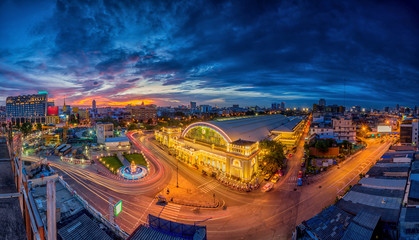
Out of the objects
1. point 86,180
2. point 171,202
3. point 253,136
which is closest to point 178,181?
point 171,202

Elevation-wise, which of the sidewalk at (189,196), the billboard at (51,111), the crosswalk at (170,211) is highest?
the billboard at (51,111)

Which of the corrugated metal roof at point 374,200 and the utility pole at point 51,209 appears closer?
the utility pole at point 51,209

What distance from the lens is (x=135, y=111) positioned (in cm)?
12006

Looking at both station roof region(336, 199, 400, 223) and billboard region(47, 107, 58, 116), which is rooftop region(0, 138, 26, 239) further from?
billboard region(47, 107, 58, 116)

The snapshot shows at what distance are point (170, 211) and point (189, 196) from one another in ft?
11.0

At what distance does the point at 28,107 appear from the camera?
331 ft

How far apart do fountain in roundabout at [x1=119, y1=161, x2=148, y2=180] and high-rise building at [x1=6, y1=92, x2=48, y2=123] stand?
103m

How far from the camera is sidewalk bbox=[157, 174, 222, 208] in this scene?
19484 millimetres

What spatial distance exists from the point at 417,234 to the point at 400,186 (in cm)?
812

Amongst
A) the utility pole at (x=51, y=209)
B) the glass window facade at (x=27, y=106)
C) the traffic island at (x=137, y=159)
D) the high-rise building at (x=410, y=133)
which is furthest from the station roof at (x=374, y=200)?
the glass window facade at (x=27, y=106)

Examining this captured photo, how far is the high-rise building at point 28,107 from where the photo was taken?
9881 centimetres

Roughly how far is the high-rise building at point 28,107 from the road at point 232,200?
94838 millimetres

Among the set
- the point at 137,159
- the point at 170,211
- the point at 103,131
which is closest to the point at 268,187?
the point at 170,211

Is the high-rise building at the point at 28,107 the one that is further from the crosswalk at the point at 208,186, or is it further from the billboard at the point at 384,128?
the billboard at the point at 384,128
